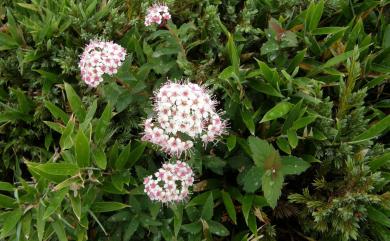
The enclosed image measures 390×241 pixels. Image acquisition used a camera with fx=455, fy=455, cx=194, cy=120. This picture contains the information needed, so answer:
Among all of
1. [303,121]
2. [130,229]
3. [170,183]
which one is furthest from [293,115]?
[130,229]

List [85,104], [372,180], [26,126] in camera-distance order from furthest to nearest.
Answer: [26,126]
[85,104]
[372,180]

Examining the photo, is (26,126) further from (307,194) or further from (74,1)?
(307,194)

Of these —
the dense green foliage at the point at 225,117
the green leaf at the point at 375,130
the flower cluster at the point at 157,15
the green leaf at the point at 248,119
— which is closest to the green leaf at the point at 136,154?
the dense green foliage at the point at 225,117

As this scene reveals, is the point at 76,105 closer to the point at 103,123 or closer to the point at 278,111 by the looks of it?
→ the point at 103,123

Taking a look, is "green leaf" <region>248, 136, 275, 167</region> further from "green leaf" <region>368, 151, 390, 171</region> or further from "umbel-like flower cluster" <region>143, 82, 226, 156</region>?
"green leaf" <region>368, 151, 390, 171</region>

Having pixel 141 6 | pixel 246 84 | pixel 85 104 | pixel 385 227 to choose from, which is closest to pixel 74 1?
pixel 141 6
